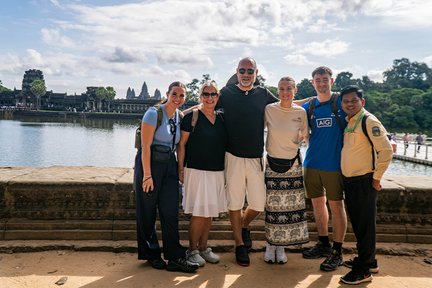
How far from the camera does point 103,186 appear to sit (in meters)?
3.45

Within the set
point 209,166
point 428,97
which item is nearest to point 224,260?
point 209,166

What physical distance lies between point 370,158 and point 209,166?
123 cm

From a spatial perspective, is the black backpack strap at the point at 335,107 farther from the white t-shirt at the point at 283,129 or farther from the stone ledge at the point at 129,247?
the stone ledge at the point at 129,247

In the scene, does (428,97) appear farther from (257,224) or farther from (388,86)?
(257,224)

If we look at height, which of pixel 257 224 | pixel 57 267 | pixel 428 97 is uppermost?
pixel 428 97

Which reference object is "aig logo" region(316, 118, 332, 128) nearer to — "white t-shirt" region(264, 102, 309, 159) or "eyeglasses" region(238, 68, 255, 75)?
"white t-shirt" region(264, 102, 309, 159)

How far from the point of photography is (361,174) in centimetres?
275

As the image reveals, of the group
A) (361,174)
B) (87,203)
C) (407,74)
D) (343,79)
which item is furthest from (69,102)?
(361,174)

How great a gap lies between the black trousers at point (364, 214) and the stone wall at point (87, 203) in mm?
802

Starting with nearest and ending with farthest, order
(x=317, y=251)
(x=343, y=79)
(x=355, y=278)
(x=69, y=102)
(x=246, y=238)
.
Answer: (x=355, y=278)
(x=317, y=251)
(x=246, y=238)
(x=343, y=79)
(x=69, y=102)

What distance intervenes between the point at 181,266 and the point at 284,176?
1.10 meters

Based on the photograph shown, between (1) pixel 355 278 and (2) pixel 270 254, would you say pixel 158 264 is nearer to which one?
(2) pixel 270 254

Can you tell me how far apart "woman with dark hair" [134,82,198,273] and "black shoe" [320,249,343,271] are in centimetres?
103

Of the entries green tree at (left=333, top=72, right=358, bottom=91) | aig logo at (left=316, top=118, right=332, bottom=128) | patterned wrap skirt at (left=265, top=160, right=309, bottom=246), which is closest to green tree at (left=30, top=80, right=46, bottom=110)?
green tree at (left=333, top=72, right=358, bottom=91)
